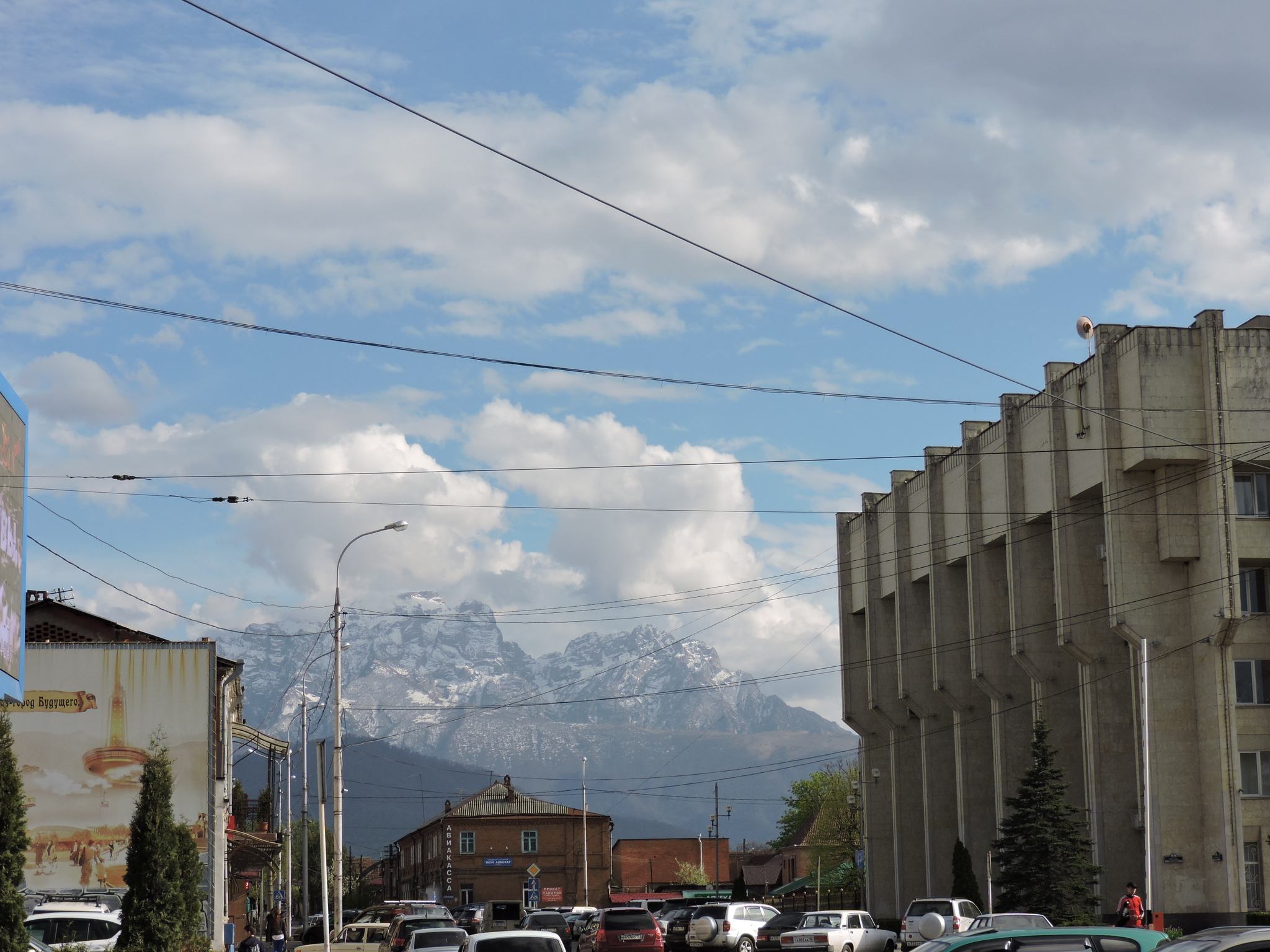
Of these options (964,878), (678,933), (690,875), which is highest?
(964,878)

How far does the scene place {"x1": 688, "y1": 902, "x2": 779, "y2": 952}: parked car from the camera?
39.8 metres

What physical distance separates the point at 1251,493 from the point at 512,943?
3084 cm

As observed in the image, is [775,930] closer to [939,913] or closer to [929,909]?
[929,909]

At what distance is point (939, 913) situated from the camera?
114ft

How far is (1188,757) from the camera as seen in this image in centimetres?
4244

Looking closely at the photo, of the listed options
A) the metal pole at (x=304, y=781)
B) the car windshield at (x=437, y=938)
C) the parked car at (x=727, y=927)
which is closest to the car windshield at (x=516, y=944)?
the car windshield at (x=437, y=938)

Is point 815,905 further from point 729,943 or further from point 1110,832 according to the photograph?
point 729,943

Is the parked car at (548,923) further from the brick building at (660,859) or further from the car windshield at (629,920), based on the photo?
the brick building at (660,859)

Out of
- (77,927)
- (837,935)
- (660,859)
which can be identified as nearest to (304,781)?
(77,927)

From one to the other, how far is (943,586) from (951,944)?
47490 mm

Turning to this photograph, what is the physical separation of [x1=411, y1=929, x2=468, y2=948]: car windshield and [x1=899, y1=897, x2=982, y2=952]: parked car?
435 inches

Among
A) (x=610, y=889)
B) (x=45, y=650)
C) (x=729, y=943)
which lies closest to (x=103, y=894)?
(x=45, y=650)

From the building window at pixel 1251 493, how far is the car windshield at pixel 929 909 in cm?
1660

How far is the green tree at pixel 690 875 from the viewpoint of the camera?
4747 inches
